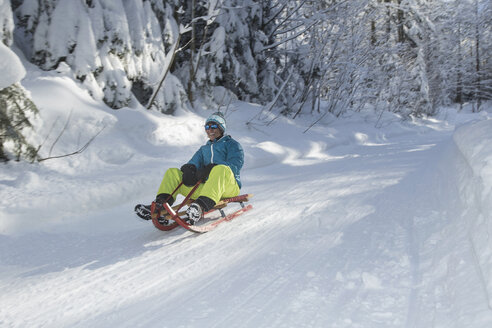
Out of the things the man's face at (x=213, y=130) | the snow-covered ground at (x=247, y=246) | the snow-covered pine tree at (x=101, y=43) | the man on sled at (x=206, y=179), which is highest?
the snow-covered pine tree at (x=101, y=43)

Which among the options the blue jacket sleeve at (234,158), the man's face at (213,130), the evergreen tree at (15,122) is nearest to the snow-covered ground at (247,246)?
the evergreen tree at (15,122)

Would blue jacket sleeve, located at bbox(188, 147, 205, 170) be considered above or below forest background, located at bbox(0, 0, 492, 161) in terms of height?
below

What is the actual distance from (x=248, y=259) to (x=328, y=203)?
162 centimetres

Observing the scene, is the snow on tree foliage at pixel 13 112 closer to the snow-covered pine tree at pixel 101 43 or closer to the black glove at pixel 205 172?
the snow-covered pine tree at pixel 101 43

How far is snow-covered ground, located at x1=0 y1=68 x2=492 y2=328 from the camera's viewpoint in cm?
189

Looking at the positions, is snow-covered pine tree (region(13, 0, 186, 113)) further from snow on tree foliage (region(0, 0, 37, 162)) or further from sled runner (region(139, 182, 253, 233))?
sled runner (region(139, 182, 253, 233))

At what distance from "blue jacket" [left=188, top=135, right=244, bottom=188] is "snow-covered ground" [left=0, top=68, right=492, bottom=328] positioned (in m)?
0.57

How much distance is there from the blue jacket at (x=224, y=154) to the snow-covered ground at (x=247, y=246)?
1.87 feet

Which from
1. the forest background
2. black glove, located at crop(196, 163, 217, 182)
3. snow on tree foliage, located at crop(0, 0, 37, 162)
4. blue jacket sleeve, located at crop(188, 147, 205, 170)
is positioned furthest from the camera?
the forest background

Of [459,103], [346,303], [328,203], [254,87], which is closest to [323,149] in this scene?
[254,87]

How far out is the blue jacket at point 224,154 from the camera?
379cm

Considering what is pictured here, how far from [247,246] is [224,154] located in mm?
1298

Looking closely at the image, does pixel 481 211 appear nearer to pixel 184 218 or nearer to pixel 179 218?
pixel 179 218

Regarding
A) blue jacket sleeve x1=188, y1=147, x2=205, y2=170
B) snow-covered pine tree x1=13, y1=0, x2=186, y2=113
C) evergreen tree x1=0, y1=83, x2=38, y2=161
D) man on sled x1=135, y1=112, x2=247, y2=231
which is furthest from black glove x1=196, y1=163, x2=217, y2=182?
snow-covered pine tree x1=13, y1=0, x2=186, y2=113
